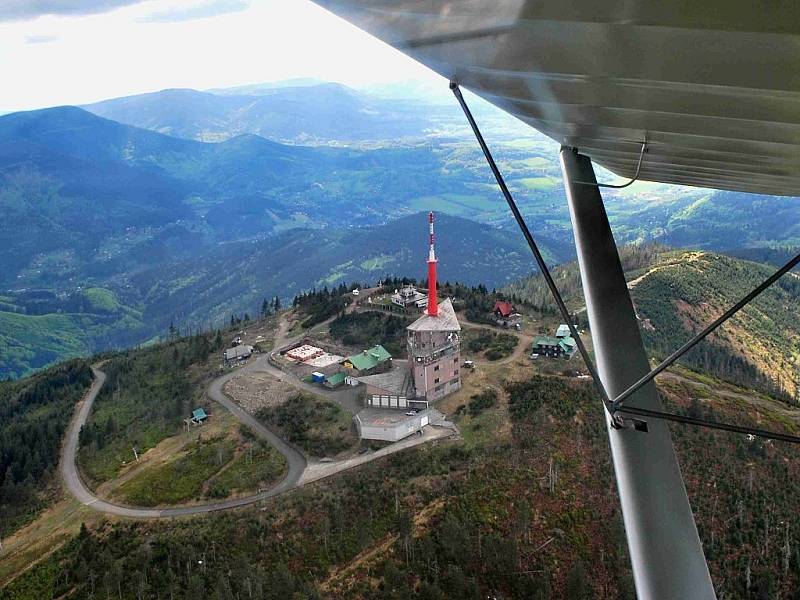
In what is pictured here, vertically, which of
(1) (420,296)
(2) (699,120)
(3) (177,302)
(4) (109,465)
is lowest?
(3) (177,302)

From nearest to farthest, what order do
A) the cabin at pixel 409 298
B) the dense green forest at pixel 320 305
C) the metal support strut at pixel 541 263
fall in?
the metal support strut at pixel 541 263 < the cabin at pixel 409 298 < the dense green forest at pixel 320 305

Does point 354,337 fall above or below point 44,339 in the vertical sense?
above

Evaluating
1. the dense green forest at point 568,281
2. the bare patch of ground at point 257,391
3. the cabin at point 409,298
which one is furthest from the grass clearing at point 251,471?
the dense green forest at point 568,281

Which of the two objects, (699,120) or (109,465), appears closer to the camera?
(699,120)

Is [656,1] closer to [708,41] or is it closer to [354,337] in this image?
[708,41]

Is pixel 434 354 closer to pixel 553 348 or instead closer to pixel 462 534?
pixel 553 348

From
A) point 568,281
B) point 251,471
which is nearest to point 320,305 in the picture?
point 251,471

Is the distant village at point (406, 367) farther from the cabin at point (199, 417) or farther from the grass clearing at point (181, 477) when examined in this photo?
the grass clearing at point (181, 477)

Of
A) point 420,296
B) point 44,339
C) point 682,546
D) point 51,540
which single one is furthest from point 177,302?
point 682,546
